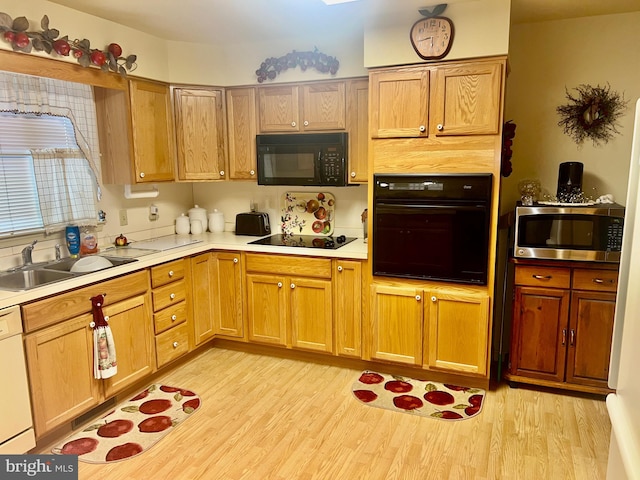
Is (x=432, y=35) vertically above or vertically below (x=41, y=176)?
above

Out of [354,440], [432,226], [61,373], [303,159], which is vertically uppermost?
[303,159]

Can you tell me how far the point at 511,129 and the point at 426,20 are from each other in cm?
94

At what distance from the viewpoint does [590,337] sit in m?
2.88

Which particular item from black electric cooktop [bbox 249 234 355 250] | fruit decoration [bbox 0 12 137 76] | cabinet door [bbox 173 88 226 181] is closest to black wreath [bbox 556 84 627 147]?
black electric cooktop [bbox 249 234 355 250]

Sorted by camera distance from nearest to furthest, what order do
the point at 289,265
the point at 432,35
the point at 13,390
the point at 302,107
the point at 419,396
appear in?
the point at 13,390 → the point at 432,35 → the point at 419,396 → the point at 289,265 → the point at 302,107

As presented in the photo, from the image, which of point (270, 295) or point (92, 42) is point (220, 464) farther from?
point (92, 42)

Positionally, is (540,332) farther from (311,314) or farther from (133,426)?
(133,426)

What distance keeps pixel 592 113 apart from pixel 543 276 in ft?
3.80

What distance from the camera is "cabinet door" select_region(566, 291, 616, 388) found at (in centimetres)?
285

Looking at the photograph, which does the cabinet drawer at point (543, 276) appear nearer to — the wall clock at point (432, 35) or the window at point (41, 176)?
the wall clock at point (432, 35)

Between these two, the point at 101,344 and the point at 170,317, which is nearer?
the point at 101,344

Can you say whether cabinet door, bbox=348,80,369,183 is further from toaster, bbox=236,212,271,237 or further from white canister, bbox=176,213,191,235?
white canister, bbox=176,213,191,235

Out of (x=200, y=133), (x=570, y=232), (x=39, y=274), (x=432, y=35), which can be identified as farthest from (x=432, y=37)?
(x=39, y=274)

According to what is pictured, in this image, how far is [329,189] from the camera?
3.84 meters
